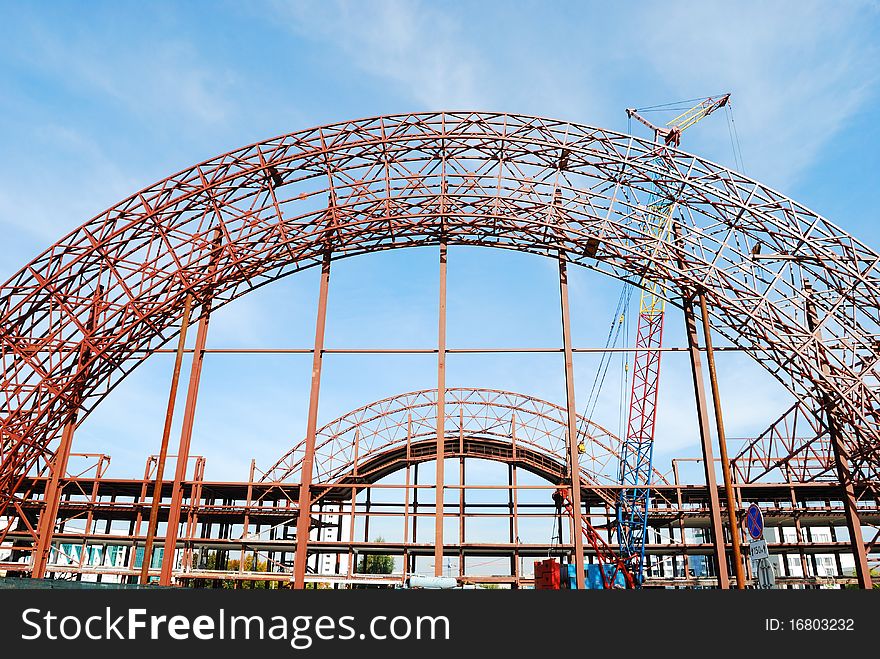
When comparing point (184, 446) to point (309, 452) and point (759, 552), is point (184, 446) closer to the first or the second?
point (309, 452)

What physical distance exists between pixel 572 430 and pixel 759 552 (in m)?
12.3

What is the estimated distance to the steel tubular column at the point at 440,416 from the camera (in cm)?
2495

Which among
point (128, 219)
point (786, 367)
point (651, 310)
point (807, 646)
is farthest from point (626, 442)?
point (807, 646)

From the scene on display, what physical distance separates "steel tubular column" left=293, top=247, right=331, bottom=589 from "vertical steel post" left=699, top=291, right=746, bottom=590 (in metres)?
14.2

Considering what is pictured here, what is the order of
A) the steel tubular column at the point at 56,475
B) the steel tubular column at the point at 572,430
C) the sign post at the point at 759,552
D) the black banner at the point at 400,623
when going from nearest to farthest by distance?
the black banner at the point at 400,623
the sign post at the point at 759,552
the steel tubular column at the point at 572,430
the steel tubular column at the point at 56,475

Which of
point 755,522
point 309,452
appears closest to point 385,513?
point 309,452

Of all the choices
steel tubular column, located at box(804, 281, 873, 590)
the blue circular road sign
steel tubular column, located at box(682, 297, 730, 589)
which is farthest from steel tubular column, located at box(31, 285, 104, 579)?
steel tubular column, located at box(804, 281, 873, 590)

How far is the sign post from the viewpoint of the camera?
13.1 metres

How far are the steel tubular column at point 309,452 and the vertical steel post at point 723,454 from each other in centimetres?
1417

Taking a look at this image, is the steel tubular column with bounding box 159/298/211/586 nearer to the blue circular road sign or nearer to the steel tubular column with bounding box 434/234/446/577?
the steel tubular column with bounding box 434/234/446/577

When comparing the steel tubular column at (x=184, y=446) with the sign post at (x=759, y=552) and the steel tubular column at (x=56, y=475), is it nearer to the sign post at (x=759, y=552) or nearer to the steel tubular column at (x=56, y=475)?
the steel tubular column at (x=56, y=475)

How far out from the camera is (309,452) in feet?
87.0

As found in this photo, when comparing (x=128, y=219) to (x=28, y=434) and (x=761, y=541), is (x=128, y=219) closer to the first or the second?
(x=28, y=434)

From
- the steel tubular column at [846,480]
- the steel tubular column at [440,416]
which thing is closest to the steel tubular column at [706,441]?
the steel tubular column at [846,480]
